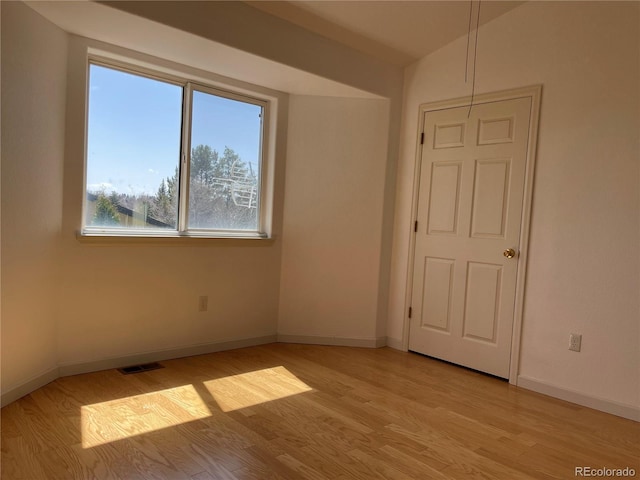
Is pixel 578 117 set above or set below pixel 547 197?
above

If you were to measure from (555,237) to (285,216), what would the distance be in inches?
81.4

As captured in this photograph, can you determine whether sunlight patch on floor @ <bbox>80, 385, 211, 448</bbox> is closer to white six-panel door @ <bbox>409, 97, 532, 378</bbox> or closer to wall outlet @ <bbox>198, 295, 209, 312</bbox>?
wall outlet @ <bbox>198, 295, 209, 312</bbox>

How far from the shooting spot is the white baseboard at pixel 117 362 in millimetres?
2545

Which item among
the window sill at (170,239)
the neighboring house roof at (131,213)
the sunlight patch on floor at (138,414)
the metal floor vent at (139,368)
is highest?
the neighboring house roof at (131,213)

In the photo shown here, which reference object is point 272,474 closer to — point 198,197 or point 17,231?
point 17,231

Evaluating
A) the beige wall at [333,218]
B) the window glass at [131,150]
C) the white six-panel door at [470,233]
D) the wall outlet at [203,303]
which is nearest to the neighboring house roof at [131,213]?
the window glass at [131,150]

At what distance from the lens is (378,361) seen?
3.59m

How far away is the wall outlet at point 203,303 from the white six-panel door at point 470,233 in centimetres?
Answer: 168

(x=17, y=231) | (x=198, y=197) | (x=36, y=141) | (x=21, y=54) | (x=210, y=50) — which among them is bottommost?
(x=17, y=231)

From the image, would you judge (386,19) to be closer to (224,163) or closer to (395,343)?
(224,163)

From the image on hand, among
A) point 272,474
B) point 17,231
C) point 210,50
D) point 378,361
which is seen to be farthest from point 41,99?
point 378,361

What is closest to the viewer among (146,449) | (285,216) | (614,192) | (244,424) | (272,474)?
(272,474)

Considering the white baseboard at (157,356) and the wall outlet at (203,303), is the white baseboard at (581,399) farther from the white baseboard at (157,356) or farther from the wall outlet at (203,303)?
the wall outlet at (203,303)

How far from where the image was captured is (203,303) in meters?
3.53
